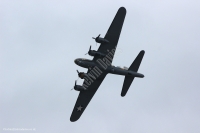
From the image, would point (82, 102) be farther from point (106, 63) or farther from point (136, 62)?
point (136, 62)

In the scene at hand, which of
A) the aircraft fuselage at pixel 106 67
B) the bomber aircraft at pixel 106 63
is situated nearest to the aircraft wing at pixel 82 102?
the bomber aircraft at pixel 106 63

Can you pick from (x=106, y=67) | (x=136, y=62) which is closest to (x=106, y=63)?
(x=106, y=67)

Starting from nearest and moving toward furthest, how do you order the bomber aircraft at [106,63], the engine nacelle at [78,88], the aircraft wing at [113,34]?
the aircraft wing at [113,34], the bomber aircraft at [106,63], the engine nacelle at [78,88]

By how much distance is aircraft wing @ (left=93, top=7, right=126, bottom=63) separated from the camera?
4722cm

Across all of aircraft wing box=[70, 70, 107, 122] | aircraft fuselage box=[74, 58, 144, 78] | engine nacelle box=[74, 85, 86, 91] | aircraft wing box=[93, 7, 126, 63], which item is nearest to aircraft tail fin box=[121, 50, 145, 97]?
aircraft fuselage box=[74, 58, 144, 78]

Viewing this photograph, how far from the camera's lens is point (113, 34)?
47.7m

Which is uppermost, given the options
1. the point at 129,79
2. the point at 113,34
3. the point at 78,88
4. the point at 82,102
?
the point at 113,34

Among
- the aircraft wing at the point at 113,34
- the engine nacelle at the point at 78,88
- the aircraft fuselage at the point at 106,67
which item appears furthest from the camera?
the engine nacelle at the point at 78,88

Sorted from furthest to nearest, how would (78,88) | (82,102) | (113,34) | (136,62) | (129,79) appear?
(82,102) → (78,88) → (129,79) → (136,62) → (113,34)

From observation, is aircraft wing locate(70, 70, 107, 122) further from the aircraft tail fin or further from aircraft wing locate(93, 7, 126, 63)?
aircraft wing locate(93, 7, 126, 63)

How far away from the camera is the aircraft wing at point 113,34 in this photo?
47219mm

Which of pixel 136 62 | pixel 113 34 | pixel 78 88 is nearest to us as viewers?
pixel 113 34

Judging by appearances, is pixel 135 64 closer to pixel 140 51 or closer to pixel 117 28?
pixel 140 51

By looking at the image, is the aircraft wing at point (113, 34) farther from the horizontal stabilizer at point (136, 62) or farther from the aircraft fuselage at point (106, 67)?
the horizontal stabilizer at point (136, 62)
